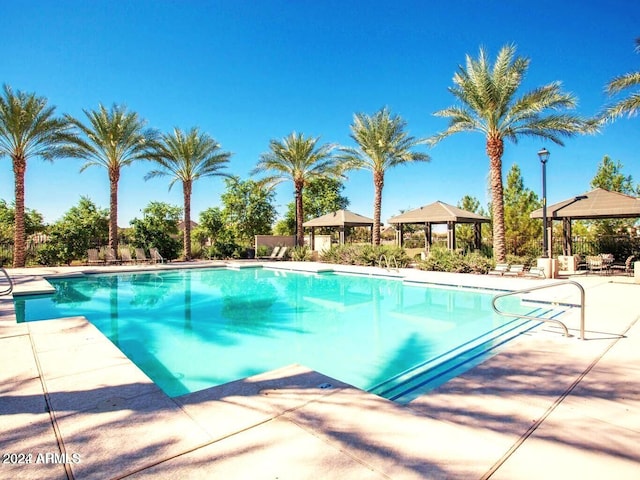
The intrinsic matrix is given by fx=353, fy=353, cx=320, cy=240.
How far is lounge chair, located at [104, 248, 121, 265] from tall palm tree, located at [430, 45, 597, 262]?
17.8 meters

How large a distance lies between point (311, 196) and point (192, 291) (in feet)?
80.1

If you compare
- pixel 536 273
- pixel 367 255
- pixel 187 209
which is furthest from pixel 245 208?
pixel 536 273

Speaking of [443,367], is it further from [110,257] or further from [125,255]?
[110,257]

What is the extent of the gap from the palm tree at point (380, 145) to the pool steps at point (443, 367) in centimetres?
1291

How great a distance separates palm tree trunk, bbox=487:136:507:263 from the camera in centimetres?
1500

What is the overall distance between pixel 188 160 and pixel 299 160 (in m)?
6.73

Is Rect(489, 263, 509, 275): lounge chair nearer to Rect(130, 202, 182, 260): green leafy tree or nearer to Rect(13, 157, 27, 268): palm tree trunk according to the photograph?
Rect(130, 202, 182, 260): green leafy tree

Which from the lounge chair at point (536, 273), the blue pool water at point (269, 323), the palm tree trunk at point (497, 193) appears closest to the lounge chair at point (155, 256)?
the blue pool water at point (269, 323)

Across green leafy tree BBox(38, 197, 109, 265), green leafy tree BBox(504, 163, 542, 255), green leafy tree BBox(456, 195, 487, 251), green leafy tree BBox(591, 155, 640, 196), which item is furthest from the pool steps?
green leafy tree BBox(591, 155, 640, 196)

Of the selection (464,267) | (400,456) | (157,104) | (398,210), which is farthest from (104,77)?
(398,210)

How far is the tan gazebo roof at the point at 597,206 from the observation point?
13.7 meters

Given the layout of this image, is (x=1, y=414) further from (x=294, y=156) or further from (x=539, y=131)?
(x=294, y=156)

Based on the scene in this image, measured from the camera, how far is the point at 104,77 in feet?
51.2

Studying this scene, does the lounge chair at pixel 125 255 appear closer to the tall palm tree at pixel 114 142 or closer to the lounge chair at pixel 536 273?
the tall palm tree at pixel 114 142
